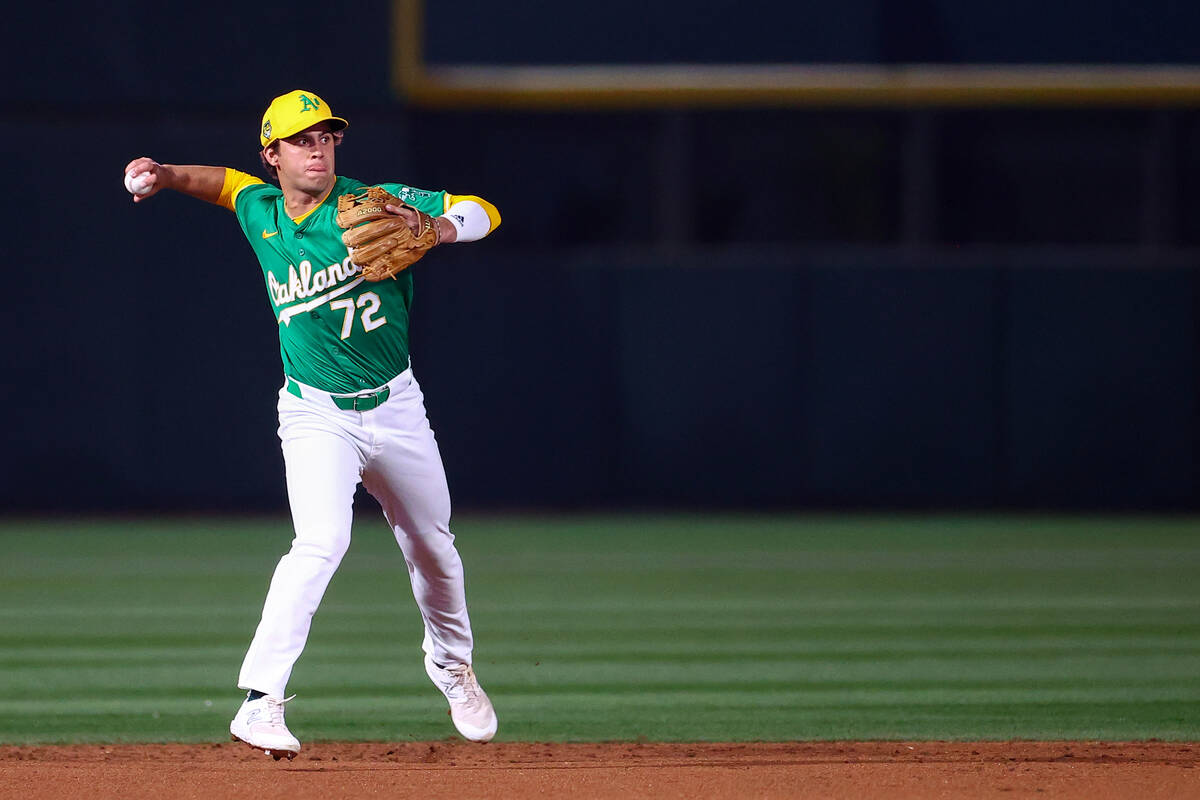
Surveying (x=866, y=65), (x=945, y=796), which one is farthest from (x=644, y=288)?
(x=945, y=796)

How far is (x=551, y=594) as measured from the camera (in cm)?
1082

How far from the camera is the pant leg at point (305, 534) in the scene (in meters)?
5.47

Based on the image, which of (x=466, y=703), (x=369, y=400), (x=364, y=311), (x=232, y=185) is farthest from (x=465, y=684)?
(x=232, y=185)

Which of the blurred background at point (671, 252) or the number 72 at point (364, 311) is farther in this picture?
the blurred background at point (671, 252)

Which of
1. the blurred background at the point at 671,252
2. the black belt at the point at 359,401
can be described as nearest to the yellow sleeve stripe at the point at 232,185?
the black belt at the point at 359,401

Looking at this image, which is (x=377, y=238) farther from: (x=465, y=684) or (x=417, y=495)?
(x=465, y=684)

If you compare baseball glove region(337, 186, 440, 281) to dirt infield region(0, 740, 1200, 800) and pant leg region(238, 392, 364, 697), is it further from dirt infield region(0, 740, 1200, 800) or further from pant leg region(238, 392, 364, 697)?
dirt infield region(0, 740, 1200, 800)

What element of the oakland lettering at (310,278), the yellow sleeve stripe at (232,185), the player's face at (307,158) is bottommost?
A: the oakland lettering at (310,278)

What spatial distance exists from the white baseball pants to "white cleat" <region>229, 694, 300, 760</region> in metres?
0.05

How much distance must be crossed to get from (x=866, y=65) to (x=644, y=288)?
2.74 meters

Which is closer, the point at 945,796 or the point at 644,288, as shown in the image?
the point at 945,796

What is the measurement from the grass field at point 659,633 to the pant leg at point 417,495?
75 centimetres

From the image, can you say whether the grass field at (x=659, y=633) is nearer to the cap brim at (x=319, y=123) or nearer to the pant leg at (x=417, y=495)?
the pant leg at (x=417, y=495)

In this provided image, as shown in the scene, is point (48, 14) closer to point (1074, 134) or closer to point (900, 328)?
point (900, 328)
